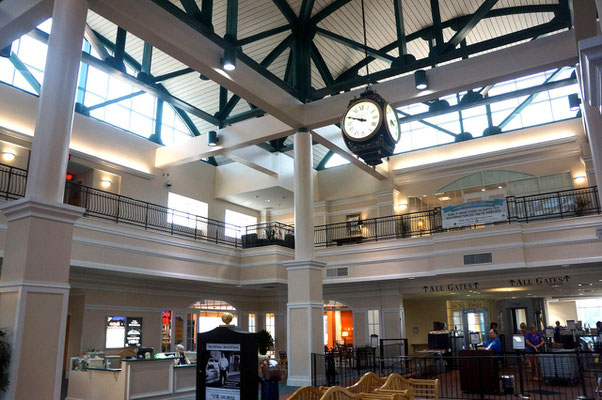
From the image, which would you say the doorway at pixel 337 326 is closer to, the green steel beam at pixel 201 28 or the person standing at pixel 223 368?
the green steel beam at pixel 201 28

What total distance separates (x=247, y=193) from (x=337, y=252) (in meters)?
5.22

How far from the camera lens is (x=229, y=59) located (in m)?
10.7

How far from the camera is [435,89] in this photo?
38.9ft

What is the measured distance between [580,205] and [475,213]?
331 centimetres

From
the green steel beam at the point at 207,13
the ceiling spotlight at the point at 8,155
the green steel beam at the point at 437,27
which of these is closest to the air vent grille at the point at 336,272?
the green steel beam at the point at 437,27

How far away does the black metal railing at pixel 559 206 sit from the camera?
15312 millimetres

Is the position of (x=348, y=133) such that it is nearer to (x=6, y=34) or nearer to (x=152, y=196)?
(x=6, y=34)

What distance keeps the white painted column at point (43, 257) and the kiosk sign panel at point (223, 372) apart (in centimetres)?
314

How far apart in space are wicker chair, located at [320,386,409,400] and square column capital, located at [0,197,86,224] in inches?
182

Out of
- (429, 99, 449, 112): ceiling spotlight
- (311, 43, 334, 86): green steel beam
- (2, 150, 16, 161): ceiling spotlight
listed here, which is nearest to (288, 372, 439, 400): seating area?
(311, 43, 334, 86): green steel beam

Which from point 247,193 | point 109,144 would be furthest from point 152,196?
point 247,193

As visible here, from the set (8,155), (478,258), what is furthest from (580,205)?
(8,155)

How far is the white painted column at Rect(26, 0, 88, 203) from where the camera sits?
7.20m

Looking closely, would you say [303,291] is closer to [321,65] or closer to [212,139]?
[212,139]
